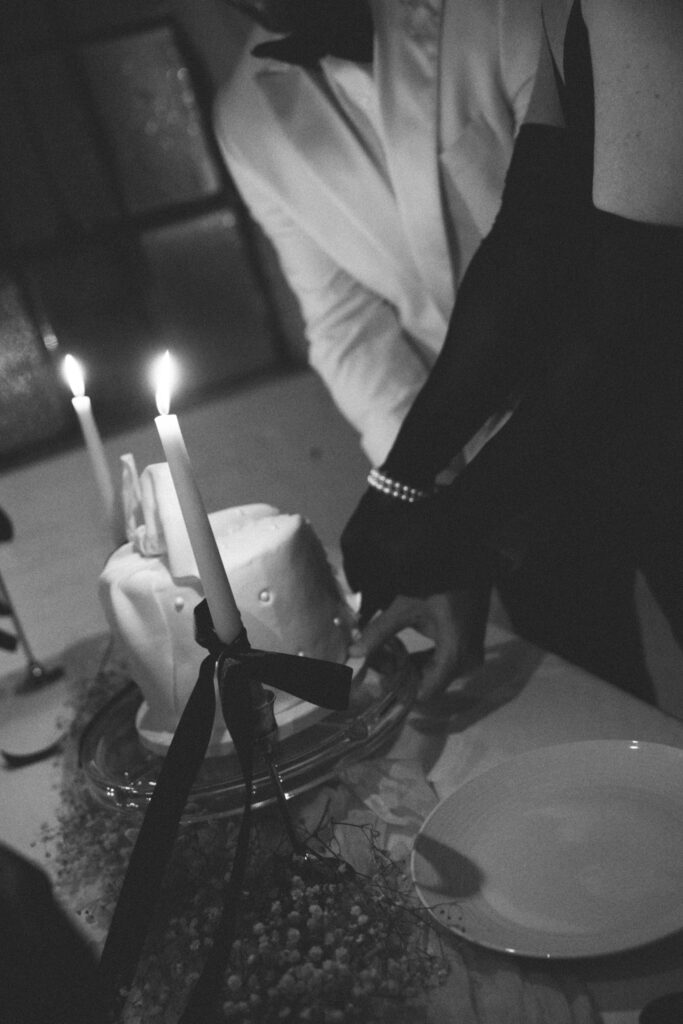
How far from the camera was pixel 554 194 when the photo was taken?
99cm

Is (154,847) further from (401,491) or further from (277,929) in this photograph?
(401,491)

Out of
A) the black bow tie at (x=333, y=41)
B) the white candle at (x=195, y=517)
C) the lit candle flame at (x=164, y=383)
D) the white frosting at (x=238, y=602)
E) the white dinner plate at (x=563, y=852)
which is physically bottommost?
the white dinner plate at (x=563, y=852)

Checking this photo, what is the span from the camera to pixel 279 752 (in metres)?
0.84

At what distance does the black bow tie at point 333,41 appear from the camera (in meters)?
1.27

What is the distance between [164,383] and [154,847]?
0.32 meters

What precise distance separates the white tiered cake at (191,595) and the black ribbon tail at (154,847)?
5.4 inches

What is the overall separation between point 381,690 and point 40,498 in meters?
1.10

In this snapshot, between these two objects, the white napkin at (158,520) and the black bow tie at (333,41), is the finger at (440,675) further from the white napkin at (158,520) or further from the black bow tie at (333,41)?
the black bow tie at (333,41)

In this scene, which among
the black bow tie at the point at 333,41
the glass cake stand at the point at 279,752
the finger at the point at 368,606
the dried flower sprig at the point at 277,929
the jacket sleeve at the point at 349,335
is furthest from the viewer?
the jacket sleeve at the point at 349,335

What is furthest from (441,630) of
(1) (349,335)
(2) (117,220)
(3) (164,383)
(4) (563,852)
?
(2) (117,220)

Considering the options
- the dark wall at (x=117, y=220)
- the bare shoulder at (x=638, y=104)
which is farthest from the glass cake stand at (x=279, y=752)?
the dark wall at (x=117, y=220)

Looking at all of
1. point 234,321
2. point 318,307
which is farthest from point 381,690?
point 234,321

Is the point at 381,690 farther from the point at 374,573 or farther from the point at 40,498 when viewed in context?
the point at 40,498

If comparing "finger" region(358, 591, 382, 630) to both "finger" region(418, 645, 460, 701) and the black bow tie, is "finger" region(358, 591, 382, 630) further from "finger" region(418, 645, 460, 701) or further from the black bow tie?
the black bow tie
